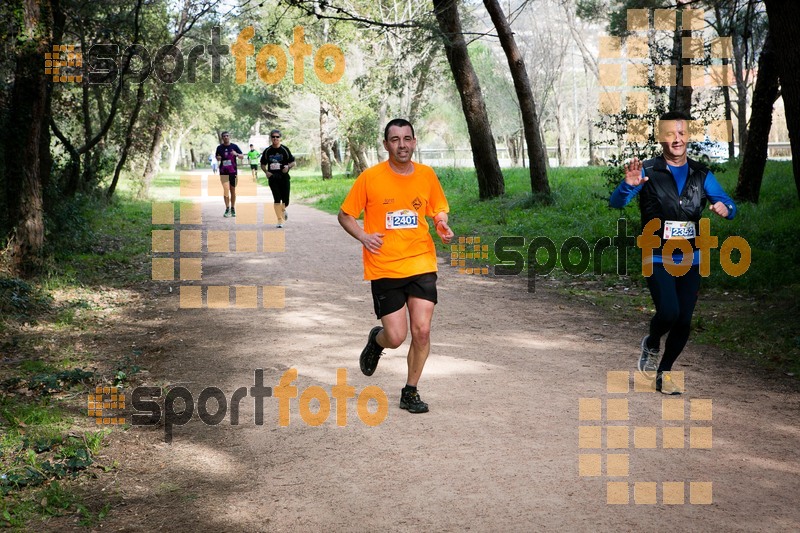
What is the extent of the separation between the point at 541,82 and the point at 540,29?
3441 millimetres

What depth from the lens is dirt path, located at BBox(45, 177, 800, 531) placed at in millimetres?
4359

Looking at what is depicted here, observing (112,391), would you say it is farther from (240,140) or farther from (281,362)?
(240,140)

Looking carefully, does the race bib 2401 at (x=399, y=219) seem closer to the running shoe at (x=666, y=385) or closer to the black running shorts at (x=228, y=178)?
the running shoe at (x=666, y=385)

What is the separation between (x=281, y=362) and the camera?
25.2ft

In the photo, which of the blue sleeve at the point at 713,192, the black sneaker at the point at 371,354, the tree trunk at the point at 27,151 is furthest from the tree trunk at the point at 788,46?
the tree trunk at the point at 27,151

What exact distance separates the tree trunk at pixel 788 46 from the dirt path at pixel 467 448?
2.99 meters

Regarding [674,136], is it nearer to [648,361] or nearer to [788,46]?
[648,361]

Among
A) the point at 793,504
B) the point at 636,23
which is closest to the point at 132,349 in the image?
the point at 793,504

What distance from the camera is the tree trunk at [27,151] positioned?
445 inches

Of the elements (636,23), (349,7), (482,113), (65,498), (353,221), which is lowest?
(65,498)

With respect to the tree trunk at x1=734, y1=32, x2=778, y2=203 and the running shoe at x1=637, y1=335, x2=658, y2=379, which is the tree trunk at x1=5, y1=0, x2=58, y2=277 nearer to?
the running shoe at x1=637, y1=335, x2=658, y2=379

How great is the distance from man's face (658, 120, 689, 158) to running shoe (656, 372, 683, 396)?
1.81m

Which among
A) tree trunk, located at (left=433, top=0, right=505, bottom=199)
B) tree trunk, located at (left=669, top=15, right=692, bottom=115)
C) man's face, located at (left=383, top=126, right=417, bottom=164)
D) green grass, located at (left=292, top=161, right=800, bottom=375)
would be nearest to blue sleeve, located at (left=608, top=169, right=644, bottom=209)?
man's face, located at (left=383, top=126, right=417, bottom=164)

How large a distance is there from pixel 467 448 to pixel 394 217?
5.63ft
